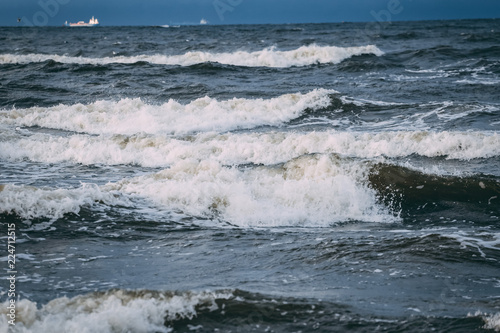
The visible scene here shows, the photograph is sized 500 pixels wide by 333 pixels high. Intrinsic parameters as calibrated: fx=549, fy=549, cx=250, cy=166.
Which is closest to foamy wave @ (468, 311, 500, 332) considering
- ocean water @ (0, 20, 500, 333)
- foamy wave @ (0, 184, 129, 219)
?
ocean water @ (0, 20, 500, 333)

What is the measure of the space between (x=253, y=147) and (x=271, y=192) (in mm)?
3622

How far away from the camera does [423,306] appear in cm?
463

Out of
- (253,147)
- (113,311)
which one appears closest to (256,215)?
(113,311)

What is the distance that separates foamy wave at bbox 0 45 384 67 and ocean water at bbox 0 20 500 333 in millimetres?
13328

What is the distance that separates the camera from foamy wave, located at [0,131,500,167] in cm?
1162

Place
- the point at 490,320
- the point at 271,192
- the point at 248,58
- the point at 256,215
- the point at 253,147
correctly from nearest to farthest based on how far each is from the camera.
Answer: the point at 490,320 < the point at 256,215 < the point at 271,192 < the point at 253,147 < the point at 248,58

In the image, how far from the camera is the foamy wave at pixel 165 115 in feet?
50.4

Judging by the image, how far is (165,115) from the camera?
1609 cm

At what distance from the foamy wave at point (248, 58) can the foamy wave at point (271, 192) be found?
2162cm

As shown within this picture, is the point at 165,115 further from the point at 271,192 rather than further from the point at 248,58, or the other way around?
the point at 248,58

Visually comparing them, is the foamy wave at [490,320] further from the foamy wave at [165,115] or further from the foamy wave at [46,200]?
the foamy wave at [165,115]

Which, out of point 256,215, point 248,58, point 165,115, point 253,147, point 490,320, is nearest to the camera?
point 490,320

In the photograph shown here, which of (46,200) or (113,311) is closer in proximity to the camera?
(113,311)

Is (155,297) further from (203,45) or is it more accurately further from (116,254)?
(203,45)
